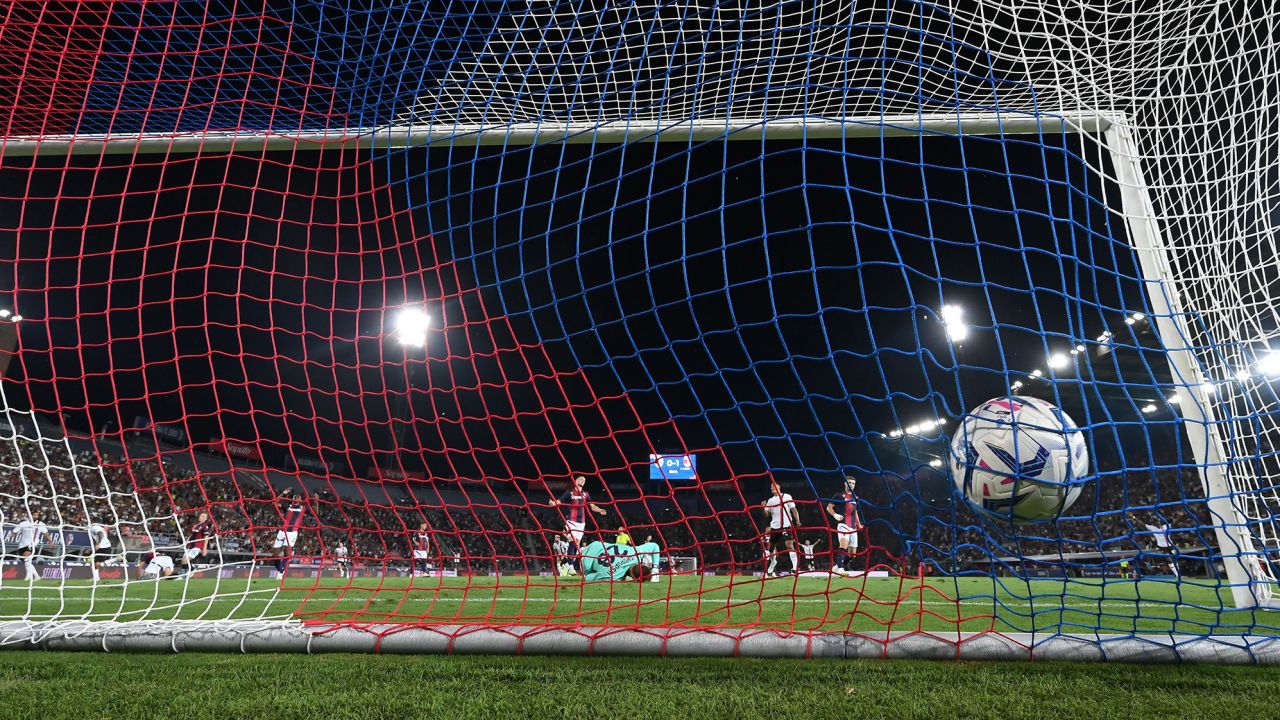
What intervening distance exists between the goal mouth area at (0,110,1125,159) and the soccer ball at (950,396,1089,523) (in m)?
1.34

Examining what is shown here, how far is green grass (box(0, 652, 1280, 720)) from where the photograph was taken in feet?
5.96

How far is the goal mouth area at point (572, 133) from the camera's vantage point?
3285mm

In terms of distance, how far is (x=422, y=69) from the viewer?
3676 millimetres

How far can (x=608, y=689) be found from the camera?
2045 millimetres

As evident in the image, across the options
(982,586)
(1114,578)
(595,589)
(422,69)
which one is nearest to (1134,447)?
(982,586)

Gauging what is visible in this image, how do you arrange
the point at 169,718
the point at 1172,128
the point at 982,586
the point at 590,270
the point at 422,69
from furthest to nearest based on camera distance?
1. the point at 590,270
2. the point at 982,586
3. the point at 422,69
4. the point at 1172,128
5. the point at 169,718

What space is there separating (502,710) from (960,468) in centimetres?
181

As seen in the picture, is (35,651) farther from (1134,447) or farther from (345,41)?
(1134,447)

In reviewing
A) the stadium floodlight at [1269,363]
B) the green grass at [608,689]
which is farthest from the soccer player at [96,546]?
the stadium floodlight at [1269,363]

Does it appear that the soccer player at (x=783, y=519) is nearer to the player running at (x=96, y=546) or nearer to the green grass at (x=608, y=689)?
the green grass at (x=608, y=689)

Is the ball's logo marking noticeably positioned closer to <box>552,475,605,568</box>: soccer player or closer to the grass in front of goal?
the grass in front of goal

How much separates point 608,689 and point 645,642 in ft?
1.41

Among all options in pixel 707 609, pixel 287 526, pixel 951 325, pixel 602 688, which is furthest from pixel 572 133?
pixel 707 609

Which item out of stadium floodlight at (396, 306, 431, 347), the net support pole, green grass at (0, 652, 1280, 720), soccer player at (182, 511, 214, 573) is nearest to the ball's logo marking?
green grass at (0, 652, 1280, 720)
